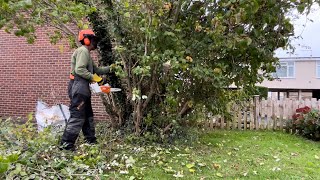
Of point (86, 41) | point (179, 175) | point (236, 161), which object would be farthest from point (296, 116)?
point (86, 41)

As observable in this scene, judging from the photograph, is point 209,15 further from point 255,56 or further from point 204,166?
point 204,166

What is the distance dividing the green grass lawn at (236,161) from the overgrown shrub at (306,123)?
120 cm

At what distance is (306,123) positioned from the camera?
348 inches

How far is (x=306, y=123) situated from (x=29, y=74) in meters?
8.26

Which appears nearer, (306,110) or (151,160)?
(151,160)

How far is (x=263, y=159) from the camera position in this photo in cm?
563

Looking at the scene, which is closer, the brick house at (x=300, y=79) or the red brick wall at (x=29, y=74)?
the red brick wall at (x=29, y=74)

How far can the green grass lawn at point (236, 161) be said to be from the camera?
4.58m

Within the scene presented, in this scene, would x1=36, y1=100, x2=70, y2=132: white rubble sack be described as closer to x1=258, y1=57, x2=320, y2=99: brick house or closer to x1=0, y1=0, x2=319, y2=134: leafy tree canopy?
x1=0, y1=0, x2=319, y2=134: leafy tree canopy

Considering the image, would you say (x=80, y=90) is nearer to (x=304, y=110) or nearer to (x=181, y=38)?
(x=181, y=38)

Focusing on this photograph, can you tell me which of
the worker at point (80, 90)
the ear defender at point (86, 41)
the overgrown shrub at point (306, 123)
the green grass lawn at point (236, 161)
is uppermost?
the ear defender at point (86, 41)

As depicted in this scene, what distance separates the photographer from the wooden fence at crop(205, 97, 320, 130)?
9883 mm

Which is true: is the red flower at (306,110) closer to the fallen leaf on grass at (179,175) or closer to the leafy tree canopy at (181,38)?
the leafy tree canopy at (181,38)

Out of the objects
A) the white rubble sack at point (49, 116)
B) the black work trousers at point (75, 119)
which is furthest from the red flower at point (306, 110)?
the black work trousers at point (75, 119)
